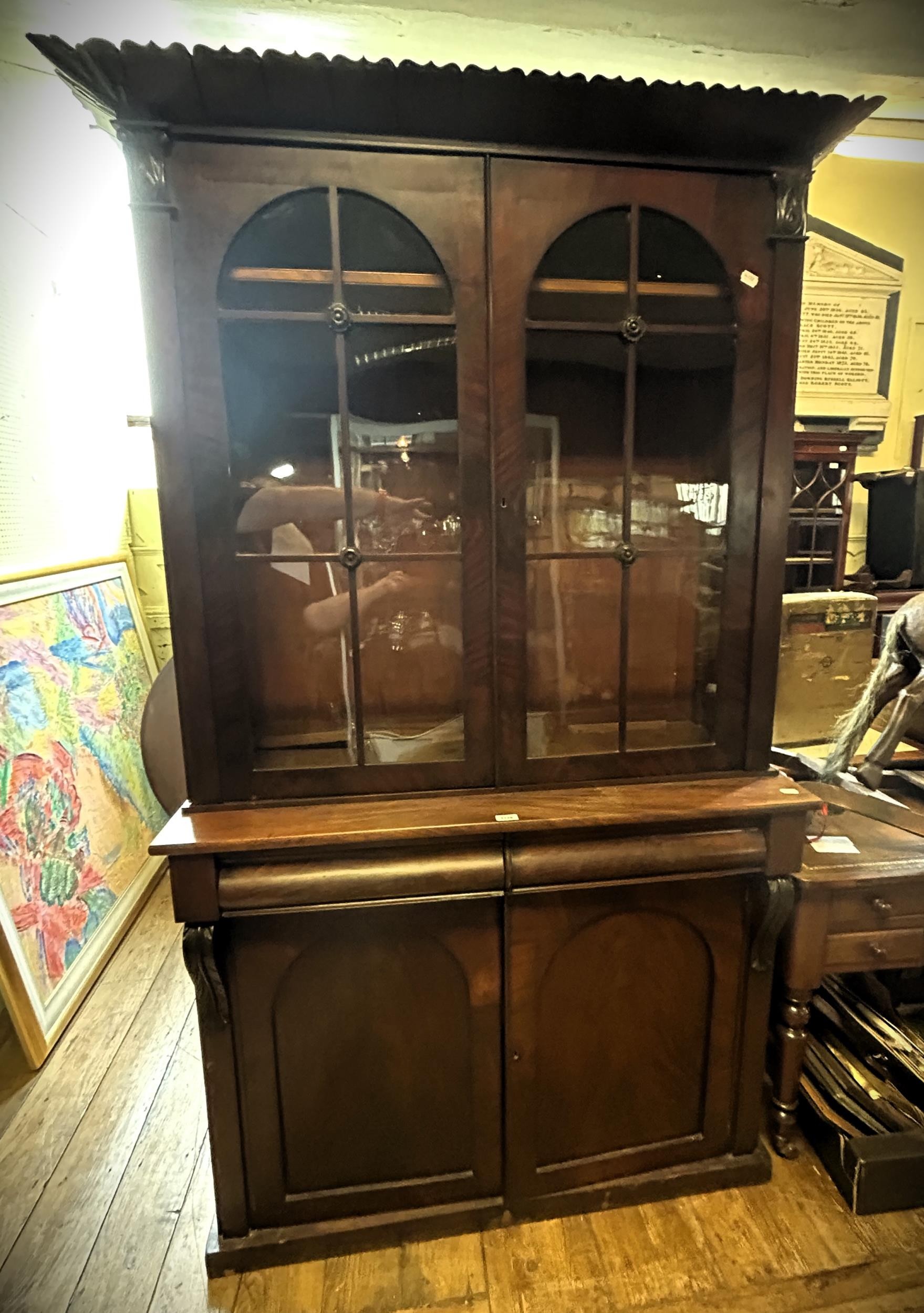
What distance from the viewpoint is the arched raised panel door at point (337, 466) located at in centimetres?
103

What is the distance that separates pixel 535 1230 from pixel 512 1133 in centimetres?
23

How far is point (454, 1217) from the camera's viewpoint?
4.24 ft

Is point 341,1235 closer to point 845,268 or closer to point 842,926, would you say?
point 842,926

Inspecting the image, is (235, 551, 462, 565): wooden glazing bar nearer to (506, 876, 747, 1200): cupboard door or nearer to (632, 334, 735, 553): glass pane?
(632, 334, 735, 553): glass pane

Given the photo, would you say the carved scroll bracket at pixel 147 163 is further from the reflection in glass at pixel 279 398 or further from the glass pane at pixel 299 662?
the glass pane at pixel 299 662

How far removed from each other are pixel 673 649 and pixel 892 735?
712 mm

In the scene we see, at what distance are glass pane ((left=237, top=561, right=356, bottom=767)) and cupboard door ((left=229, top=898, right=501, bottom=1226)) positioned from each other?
284 millimetres

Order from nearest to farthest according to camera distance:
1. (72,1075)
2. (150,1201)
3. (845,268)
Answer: (150,1201), (72,1075), (845,268)

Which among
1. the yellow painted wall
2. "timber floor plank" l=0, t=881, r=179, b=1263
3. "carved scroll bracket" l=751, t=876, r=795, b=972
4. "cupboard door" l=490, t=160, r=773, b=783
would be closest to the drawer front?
"carved scroll bracket" l=751, t=876, r=795, b=972

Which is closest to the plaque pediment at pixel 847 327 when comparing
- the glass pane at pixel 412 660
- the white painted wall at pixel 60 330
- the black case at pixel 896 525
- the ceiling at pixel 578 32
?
the black case at pixel 896 525

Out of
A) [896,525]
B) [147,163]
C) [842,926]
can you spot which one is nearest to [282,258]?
[147,163]

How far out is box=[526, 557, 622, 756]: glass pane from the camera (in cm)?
122

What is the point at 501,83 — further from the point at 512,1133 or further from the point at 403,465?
the point at 512,1133

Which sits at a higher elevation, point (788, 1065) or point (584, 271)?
point (584, 271)
